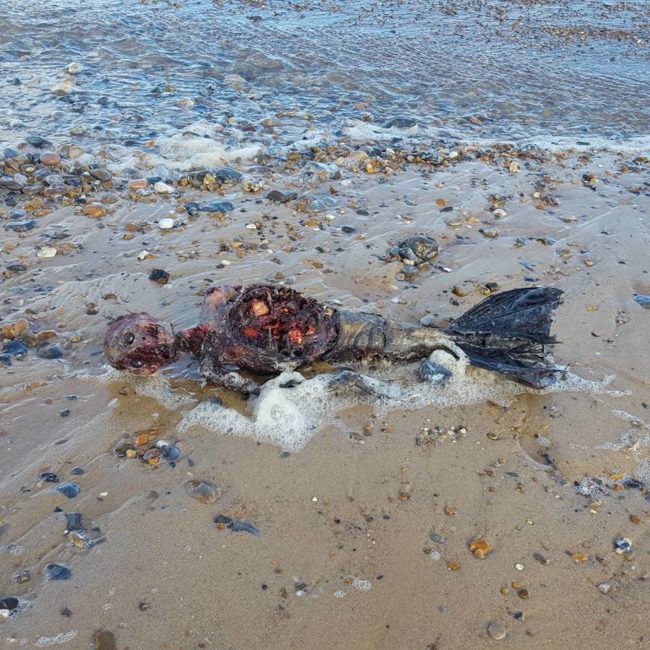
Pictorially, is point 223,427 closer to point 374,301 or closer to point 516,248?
point 374,301

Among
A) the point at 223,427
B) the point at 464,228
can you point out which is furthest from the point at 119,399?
the point at 464,228

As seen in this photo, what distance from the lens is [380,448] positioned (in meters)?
3.45

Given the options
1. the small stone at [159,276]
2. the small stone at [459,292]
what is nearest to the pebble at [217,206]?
the small stone at [159,276]

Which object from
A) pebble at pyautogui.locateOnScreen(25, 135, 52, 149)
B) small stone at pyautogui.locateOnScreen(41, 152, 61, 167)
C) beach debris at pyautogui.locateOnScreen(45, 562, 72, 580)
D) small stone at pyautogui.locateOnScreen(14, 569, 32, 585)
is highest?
pebble at pyautogui.locateOnScreen(25, 135, 52, 149)

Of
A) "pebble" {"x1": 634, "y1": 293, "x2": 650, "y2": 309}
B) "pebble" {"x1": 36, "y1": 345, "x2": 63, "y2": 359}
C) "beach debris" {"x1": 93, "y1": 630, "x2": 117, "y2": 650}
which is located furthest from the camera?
"pebble" {"x1": 634, "y1": 293, "x2": 650, "y2": 309}

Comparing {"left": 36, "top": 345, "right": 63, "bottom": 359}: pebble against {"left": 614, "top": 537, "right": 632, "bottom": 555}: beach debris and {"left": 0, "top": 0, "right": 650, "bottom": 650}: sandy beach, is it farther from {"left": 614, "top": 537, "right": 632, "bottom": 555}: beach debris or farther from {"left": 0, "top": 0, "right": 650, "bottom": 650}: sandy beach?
{"left": 614, "top": 537, "right": 632, "bottom": 555}: beach debris

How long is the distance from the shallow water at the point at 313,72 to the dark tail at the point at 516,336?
454 cm

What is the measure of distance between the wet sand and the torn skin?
204 millimetres

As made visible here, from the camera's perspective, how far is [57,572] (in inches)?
106

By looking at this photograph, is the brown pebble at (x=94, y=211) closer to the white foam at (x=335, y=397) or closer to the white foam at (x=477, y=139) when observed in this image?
the white foam at (x=335, y=397)

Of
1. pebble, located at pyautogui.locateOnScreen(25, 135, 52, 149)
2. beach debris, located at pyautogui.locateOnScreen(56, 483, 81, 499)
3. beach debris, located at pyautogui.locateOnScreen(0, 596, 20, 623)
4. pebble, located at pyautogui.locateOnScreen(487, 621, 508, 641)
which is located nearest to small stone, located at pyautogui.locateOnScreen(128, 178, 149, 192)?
pebble, located at pyautogui.locateOnScreen(25, 135, 52, 149)

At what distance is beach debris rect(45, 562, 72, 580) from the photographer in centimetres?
269

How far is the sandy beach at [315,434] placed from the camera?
2.64 meters

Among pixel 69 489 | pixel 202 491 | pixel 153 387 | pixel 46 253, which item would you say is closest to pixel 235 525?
pixel 202 491
